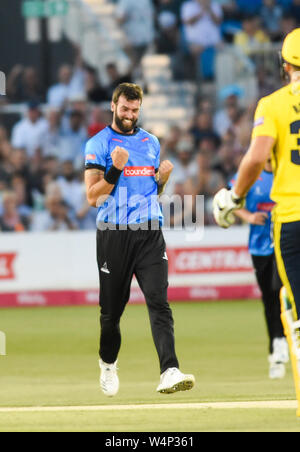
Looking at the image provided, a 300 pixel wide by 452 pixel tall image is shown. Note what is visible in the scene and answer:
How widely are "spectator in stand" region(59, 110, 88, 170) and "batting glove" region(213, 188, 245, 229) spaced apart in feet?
43.2

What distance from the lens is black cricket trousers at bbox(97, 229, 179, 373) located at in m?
8.89

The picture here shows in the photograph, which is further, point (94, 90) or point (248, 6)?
point (248, 6)

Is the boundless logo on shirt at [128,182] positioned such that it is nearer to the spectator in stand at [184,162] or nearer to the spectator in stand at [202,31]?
the spectator in stand at [184,162]

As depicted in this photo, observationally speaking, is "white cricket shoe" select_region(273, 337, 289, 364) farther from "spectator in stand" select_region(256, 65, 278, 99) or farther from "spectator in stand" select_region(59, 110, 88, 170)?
"spectator in stand" select_region(256, 65, 278, 99)

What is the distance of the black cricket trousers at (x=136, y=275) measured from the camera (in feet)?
29.2

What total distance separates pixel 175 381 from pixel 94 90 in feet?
42.9

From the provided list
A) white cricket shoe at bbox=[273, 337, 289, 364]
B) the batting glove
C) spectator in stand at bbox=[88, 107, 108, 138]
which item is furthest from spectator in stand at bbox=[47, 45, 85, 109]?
the batting glove

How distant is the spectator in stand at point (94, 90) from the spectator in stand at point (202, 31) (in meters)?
2.19

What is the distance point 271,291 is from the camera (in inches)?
442

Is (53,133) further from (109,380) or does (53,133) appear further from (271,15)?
(109,380)

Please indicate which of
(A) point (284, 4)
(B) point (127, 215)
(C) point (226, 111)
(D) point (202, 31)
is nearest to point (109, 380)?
(B) point (127, 215)

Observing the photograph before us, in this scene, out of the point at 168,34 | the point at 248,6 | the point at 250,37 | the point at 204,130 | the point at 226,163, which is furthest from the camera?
the point at 248,6
